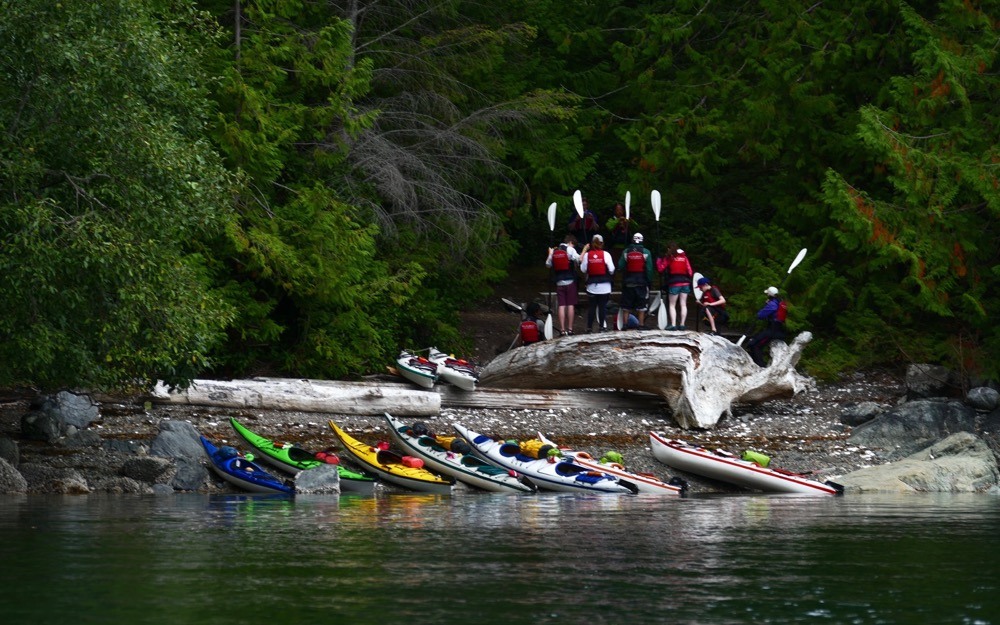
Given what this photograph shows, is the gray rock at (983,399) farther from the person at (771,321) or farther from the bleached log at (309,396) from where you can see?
the bleached log at (309,396)

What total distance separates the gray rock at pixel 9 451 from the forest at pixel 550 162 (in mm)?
1270

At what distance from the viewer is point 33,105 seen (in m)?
15.1

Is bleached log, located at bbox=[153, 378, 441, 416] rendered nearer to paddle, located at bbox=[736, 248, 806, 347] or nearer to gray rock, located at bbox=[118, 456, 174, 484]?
gray rock, located at bbox=[118, 456, 174, 484]

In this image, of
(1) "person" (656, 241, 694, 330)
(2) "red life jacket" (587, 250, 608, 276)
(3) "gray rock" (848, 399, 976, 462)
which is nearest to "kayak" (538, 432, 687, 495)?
(3) "gray rock" (848, 399, 976, 462)

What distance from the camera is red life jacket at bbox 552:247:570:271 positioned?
901 inches

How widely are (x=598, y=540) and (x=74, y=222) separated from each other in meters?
6.65

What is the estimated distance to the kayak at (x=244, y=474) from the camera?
17.6m

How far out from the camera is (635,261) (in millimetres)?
22922

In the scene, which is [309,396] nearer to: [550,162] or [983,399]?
[550,162]

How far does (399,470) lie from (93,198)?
5.65m

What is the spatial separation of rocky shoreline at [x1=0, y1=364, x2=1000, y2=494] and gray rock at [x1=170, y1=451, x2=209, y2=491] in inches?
0.5

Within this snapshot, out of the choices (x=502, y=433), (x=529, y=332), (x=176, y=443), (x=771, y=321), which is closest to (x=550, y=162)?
(x=529, y=332)

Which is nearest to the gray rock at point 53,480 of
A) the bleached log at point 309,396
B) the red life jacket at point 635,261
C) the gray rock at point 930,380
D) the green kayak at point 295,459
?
the green kayak at point 295,459

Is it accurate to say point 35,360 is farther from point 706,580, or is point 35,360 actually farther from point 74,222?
point 706,580
